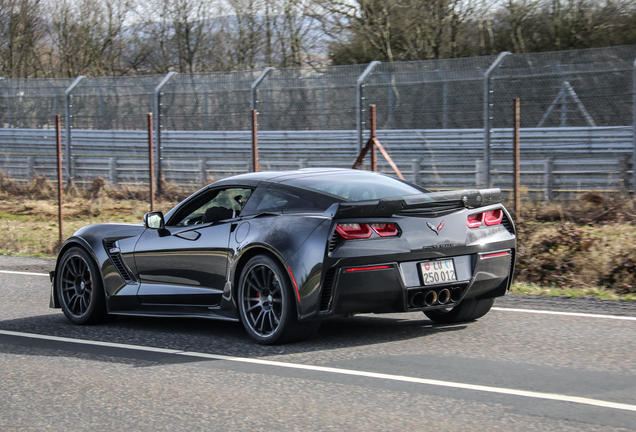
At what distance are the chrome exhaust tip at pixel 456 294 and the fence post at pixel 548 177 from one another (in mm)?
8118

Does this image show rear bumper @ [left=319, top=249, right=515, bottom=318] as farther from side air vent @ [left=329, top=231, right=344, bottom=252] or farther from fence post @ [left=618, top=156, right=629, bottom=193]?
fence post @ [left=618, top=156, right=629, bottom=193]

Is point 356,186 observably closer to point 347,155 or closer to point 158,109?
point 347,155

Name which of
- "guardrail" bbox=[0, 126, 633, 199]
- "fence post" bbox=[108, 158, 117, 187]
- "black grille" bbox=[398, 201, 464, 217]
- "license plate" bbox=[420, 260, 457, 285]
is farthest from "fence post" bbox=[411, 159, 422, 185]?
"license plate" bbox=[420, 260, 457, 285]

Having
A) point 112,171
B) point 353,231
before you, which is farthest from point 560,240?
point 112,171

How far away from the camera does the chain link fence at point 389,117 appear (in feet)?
46.3

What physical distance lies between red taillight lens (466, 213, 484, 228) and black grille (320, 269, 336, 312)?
1164 mm

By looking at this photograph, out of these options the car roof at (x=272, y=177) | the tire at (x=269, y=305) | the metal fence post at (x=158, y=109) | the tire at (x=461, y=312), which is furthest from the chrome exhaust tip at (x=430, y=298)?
the metal fence post at (x=158, y=109)

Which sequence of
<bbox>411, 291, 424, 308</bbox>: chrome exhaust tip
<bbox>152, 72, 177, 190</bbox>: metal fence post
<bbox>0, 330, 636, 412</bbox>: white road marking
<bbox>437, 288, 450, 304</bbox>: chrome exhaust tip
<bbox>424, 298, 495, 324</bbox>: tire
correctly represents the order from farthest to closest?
<bbox>152, 72, 177, 190</bbox>: metal fence post, <bbox>424, 298, 495, 324</bbox>: tire, <bbox>437, 288, 450, 304</bbox>: chrome exhaust tip, <bbox>411, 291, 424, 308</bbox>: chrome exhaust tip, <bbox>0, 330, 636, 412</bbox>: white road marking

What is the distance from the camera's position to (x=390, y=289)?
594 cm

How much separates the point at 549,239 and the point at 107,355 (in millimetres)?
5881

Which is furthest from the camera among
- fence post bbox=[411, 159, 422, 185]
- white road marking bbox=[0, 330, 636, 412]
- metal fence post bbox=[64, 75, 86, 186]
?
metal fence post bbox=[64, 75, 86, 186]

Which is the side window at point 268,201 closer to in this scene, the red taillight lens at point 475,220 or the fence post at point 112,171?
the red taillight lens at point 475,220

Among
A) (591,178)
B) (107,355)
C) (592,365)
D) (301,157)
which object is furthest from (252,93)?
(592,365)

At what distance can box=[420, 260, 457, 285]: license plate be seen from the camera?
6.06 meters
